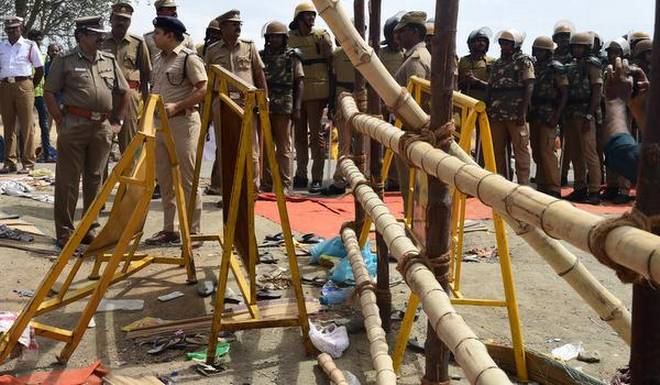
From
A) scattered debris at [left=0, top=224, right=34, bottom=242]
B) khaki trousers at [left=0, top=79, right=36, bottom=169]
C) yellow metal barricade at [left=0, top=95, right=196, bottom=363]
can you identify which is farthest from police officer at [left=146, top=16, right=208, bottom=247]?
khaki trousers at [left=0, top=79, right=36, bottom=169]

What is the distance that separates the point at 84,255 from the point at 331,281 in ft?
5.73

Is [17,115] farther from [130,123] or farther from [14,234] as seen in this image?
[14,234]

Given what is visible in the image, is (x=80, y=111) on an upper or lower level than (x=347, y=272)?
upper

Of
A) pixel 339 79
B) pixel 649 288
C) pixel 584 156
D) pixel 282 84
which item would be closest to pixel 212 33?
pixel 282 84

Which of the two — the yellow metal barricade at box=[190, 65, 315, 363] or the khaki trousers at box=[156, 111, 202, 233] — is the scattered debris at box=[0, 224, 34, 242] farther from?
the yellow metal barricade at box=[190, 65, 315, 363]

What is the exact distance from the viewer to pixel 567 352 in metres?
4.35

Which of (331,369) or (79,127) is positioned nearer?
(331,369)

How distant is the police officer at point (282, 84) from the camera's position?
30.4 feet

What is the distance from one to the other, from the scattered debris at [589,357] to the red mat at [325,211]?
333cm

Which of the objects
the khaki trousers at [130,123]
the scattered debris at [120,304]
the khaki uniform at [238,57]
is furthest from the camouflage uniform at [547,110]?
the scattered debris at [120,304]

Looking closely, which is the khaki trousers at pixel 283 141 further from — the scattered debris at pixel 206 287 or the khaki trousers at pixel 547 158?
the scattered debris at pixel 206 287

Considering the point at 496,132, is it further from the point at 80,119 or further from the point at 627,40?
the point at 80,119

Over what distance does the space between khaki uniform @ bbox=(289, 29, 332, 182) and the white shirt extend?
12.8 feet

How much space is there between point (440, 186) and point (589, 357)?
1997 millimetres
